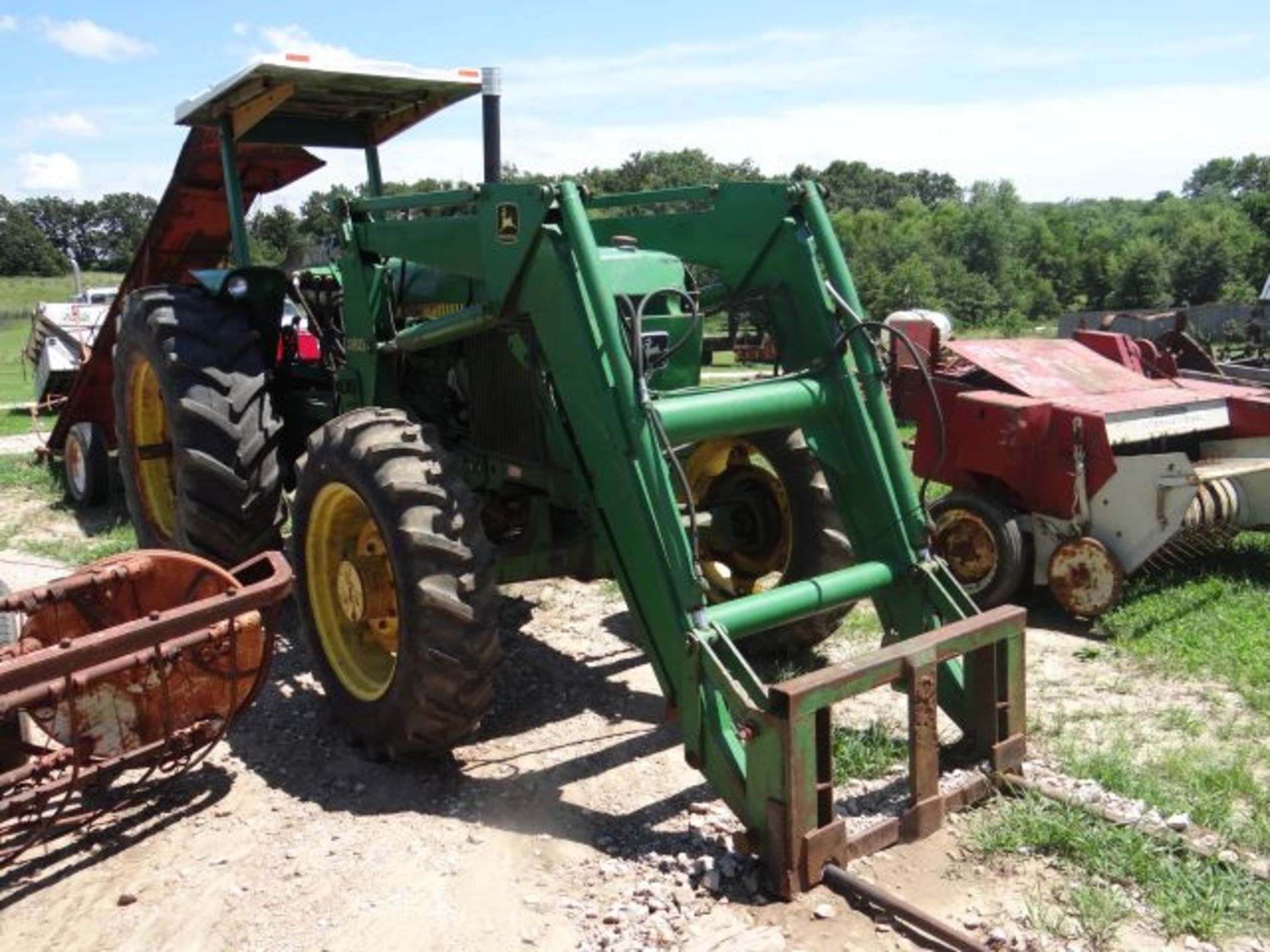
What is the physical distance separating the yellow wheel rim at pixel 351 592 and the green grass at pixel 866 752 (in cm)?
171

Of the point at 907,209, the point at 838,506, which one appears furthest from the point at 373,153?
the point at 907,209

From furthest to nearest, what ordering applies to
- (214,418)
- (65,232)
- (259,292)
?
(65,232), (259,292), (214,418)

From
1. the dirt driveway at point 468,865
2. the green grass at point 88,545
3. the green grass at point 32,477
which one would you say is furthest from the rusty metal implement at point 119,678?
the green grass at point 32,477

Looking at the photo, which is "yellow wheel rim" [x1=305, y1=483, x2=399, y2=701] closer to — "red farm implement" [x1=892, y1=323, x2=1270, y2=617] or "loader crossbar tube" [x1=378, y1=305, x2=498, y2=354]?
"loader crossbar tube" [x1=378, y1=305, x2=498, y2=354]

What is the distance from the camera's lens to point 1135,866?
3.19 metres

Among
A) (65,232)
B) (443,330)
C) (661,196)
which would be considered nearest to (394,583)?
(443,330)

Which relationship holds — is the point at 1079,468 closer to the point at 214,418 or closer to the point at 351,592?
the point at 351,592

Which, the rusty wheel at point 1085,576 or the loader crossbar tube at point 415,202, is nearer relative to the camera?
the loader crossbar tube at point 415,202

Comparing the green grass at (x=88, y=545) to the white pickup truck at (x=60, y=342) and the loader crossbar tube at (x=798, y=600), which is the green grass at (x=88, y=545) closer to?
the white pickup truck at (x=60, y=342)

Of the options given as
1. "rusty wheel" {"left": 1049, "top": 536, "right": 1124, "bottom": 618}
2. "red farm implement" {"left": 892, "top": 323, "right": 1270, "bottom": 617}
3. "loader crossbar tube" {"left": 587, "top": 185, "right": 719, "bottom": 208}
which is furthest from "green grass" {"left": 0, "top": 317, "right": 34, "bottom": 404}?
"rusty wheel" {"left": 1049, "top": 536, "right": 1124, "bottom": 618}

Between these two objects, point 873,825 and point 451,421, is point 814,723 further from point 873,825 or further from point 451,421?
point 451,421

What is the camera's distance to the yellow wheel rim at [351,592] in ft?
14.0

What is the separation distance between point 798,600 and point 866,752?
2.31ft

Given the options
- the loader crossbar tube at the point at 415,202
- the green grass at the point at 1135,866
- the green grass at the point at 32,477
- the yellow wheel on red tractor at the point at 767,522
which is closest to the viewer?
the green grass at the point at 1135,866
